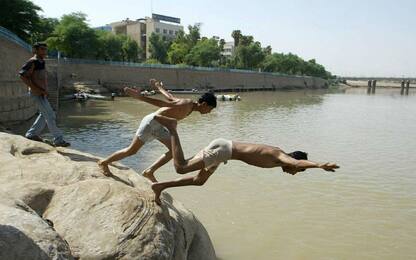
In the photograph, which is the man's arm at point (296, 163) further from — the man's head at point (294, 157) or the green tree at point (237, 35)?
the green tree at point (237, 35)

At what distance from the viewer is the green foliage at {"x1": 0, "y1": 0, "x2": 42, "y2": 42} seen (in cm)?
3541

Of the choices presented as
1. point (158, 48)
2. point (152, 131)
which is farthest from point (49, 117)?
point (158, 48)

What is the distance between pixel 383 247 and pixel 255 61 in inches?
3511

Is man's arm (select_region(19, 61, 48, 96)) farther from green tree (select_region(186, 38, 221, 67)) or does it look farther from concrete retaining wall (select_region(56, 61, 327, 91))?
green tree (select_region(186, 38, 221, 67))

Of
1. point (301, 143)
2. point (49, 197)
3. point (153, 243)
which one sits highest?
point (49, 197)

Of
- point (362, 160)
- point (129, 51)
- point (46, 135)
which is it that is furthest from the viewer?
point (129, 51)

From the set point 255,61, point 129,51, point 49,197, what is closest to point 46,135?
point 49,197

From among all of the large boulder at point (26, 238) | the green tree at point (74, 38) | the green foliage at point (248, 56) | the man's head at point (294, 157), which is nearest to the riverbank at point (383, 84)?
the green foliage at point (248, 56)

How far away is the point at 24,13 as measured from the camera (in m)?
36.9

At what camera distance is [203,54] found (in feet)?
264

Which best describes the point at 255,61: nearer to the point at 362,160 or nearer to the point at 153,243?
the point at 362,160

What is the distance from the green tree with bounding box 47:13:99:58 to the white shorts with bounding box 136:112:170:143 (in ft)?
176

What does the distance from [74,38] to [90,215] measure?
55.7m

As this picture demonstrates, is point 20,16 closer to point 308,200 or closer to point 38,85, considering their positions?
point 38,85
